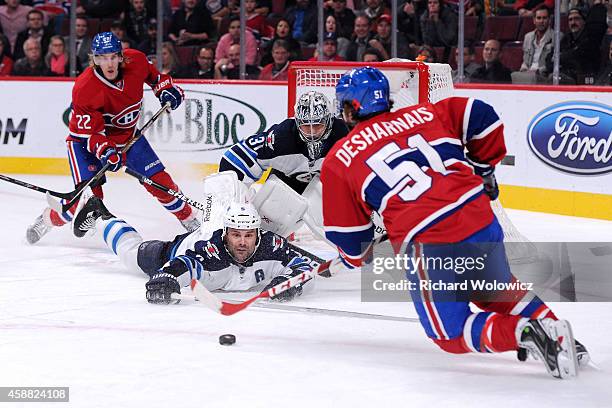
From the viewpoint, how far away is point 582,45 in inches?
271

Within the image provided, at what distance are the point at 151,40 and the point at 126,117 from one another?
269cm

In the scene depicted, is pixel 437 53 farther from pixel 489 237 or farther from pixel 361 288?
pixel 489 237

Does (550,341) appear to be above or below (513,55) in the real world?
below

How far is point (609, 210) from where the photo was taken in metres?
6.62

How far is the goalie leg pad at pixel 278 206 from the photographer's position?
496cm

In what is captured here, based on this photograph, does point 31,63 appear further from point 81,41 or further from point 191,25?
point 191,25

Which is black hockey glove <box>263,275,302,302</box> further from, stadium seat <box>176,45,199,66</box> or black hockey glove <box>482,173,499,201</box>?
stadium seat <box>176,45,199,66</box>

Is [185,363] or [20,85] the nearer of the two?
[185,363]

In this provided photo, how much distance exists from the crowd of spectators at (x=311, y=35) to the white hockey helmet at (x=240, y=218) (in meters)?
3.13

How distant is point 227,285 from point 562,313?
137 cm

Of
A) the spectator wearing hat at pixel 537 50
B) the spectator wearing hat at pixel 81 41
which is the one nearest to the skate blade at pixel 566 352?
the spectator wearing hat at pixel 537 50

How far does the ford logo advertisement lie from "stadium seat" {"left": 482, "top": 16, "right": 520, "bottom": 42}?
0.69 meters

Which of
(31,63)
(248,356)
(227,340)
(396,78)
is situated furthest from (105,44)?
(31,63)

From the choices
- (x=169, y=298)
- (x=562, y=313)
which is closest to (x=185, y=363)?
(x=169, y=298)
